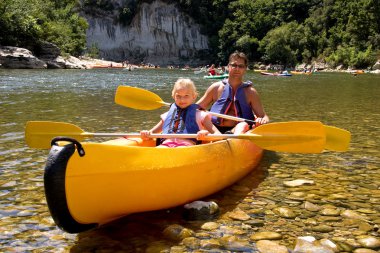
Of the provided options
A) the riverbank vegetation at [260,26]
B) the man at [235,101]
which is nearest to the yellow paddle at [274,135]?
the man at [235,101]

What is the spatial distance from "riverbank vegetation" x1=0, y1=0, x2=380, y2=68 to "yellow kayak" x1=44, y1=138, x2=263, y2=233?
39479 mm

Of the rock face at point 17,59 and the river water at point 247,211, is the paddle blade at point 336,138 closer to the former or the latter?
the river water at point 247,211

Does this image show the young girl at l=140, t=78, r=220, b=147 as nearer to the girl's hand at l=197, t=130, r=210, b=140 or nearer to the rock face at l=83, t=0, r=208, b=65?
the girl's hand at l=197, t=130, r=210, b=140

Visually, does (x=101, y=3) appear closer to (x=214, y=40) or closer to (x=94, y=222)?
(x=214, y=40)

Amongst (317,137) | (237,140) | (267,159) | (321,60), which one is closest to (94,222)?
(237,140)

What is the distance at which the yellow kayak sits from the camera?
2.43 meters

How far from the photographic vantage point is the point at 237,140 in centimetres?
390

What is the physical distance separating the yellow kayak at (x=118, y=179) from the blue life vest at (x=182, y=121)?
1.43ft

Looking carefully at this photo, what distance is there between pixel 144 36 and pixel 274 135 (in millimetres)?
77211

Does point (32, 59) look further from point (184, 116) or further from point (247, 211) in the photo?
point (247, 211)

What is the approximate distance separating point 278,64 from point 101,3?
127ft

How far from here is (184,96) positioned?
3.72m

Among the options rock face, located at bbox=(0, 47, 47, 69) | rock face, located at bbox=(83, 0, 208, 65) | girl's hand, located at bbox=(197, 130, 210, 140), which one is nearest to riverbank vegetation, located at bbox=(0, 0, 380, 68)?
rock face, located at bbox=(83, 0, 208, 65)

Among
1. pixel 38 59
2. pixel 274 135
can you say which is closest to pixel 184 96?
pixel 274 135
